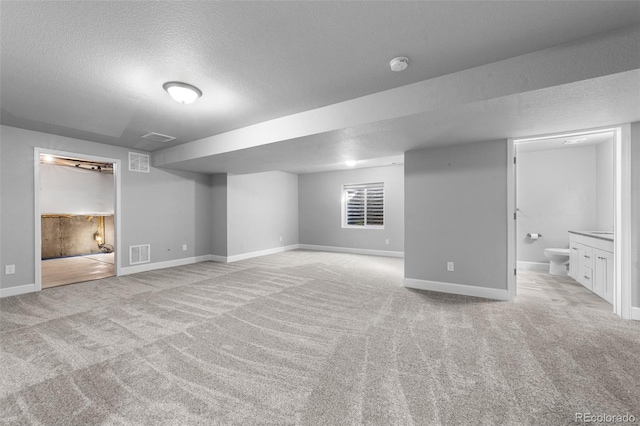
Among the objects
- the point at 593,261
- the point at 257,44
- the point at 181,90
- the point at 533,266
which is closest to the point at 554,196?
the point at 533,266

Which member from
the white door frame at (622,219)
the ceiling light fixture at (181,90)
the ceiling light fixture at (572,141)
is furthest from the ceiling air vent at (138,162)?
the ceiling light fixture at (572,141)

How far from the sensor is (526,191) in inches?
206

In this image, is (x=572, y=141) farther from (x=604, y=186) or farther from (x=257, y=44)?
(x=257, y=44)

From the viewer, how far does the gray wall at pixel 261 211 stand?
632 cm

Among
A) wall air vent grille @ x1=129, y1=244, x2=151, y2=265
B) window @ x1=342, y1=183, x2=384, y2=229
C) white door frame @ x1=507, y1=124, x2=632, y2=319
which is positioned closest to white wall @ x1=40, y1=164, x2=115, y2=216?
wall air vent grille @ x1=129, y1=244, x2=151, y2=265

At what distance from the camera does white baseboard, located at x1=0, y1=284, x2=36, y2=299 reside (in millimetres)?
3598

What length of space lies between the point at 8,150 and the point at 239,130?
10.7 ft

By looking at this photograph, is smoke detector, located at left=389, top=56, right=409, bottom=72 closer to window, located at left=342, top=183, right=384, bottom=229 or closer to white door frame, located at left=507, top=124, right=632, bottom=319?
white door frame, located at left=507, top=124, right=632, bottom=319

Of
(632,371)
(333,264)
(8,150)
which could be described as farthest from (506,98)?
(8,150)

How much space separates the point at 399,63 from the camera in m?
2.16

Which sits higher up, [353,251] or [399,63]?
[399,63]

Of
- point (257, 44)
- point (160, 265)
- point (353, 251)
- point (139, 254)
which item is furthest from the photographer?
point (353, 251)

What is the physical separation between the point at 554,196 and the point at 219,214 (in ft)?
23.3

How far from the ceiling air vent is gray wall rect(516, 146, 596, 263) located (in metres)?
7.51
